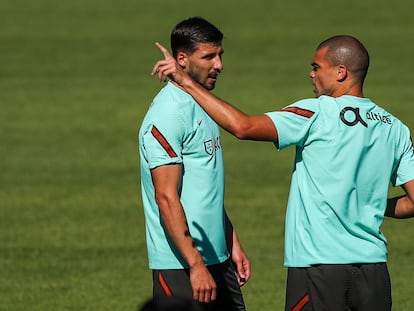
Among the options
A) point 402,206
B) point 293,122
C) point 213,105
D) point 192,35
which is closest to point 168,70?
point 213,105

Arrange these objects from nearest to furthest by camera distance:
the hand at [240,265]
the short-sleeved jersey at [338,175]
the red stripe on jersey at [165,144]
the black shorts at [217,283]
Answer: the short-sleeved jersey at [338,175] → the red stripe on jersey at [165,144] → the black shorts at [217,283] → the hand at [240,265]

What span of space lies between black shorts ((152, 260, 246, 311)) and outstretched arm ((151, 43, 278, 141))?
3.70 feet

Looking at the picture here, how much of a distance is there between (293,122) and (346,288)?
3.69ft

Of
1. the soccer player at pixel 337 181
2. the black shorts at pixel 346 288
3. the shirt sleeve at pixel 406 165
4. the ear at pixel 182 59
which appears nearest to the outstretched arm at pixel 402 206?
the shirt sleeve at pixel 406 165

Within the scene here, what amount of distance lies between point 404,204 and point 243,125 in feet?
4.85

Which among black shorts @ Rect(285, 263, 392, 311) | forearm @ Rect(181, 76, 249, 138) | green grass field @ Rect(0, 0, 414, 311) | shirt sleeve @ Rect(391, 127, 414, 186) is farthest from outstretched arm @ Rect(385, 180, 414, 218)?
green grass field @ Rect(0, 0, 414, 311)

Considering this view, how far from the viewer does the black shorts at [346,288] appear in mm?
7191

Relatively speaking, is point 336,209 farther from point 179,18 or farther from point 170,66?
point 179,18

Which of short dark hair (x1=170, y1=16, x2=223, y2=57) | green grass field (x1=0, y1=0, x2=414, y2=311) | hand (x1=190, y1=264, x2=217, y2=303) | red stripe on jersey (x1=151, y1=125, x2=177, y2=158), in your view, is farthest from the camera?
green grass field (x1=0, y1=0, x2=414, y2=311)

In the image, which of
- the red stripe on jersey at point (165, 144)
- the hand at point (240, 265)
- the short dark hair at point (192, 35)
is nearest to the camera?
the red stripe on jersey at point (165, 144)

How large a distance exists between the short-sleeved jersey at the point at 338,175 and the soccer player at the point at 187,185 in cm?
56

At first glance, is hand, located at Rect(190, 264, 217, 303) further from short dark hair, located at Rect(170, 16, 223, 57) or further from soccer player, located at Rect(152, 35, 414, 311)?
short dark hair, located at Rect(170, 16, 223, 57)

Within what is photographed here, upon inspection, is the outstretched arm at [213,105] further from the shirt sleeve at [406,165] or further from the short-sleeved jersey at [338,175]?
the shirt sleeve at [406,165]

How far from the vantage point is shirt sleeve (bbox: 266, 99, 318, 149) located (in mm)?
7102
